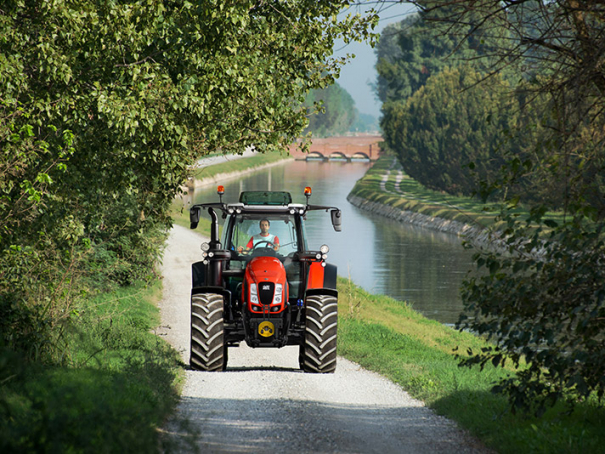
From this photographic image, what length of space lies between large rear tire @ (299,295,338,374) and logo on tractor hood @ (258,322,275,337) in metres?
0.55

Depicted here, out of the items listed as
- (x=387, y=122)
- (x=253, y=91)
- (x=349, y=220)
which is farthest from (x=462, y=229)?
(x=253, y=91)

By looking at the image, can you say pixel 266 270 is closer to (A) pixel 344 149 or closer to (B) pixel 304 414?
(B) pixel 304 414

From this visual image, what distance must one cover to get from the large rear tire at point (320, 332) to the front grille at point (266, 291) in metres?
0.61

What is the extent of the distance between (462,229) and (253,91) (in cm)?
3587

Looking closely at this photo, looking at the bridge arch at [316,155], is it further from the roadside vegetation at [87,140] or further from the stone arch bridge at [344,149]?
the roadside vegetation at [87,140]

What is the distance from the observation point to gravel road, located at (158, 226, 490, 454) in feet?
24.9

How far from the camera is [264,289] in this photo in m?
10.7

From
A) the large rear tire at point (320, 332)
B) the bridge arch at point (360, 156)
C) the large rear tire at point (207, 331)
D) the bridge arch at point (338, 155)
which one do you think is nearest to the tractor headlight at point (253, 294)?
the large rear tire at point (207, 331)

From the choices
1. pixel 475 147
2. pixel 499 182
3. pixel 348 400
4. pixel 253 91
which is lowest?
pixel 348 400

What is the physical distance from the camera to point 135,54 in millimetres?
9727

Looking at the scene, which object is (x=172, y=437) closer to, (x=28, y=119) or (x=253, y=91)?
(x=28, y=119)

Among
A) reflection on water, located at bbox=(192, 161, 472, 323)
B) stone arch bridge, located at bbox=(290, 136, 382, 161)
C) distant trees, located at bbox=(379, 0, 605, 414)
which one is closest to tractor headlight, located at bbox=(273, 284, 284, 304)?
distant trees, located at bbox=(379, 0, 605, 414)

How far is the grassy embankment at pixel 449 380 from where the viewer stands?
740 centimetres

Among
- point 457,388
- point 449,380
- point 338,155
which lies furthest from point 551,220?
point 338,155
